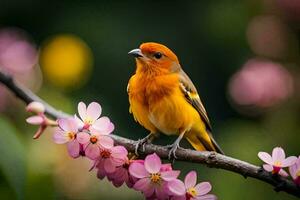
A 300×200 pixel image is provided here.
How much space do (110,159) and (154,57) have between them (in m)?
0.98

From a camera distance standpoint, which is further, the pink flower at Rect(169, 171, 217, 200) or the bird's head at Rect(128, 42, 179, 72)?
the bird's head at Rect(128, 42, 179, 72)

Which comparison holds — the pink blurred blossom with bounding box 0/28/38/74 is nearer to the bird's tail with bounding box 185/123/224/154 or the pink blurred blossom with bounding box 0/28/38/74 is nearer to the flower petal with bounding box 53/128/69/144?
the bird's tail with bounding box 185/123/224/154

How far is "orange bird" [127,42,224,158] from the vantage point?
2885mm

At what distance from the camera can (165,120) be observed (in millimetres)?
2871

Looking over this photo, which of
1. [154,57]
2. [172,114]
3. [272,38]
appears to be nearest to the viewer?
[172,114]

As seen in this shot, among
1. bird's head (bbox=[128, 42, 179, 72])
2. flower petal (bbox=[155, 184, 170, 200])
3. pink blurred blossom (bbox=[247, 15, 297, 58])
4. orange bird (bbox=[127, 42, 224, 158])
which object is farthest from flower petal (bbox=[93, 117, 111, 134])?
pink blurred blossom (bbox=[247, 15, 297, 58])

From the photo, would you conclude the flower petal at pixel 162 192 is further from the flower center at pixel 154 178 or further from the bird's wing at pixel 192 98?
the bird's wing at pixel 192 98

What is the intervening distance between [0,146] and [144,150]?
0.45 metres

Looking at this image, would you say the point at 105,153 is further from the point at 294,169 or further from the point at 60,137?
the point at 294,169

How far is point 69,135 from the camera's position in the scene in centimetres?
208

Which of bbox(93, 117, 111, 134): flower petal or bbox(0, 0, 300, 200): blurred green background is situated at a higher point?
bbox(93, 117, 111, 134): flower petal

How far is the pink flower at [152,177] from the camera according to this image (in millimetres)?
2064

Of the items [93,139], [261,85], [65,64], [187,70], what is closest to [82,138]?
[93,139]

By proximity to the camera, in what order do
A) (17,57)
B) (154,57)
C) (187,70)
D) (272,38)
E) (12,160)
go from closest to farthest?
(12,160)
(154,57)
(17,57)
(272,38)
(187,70)
